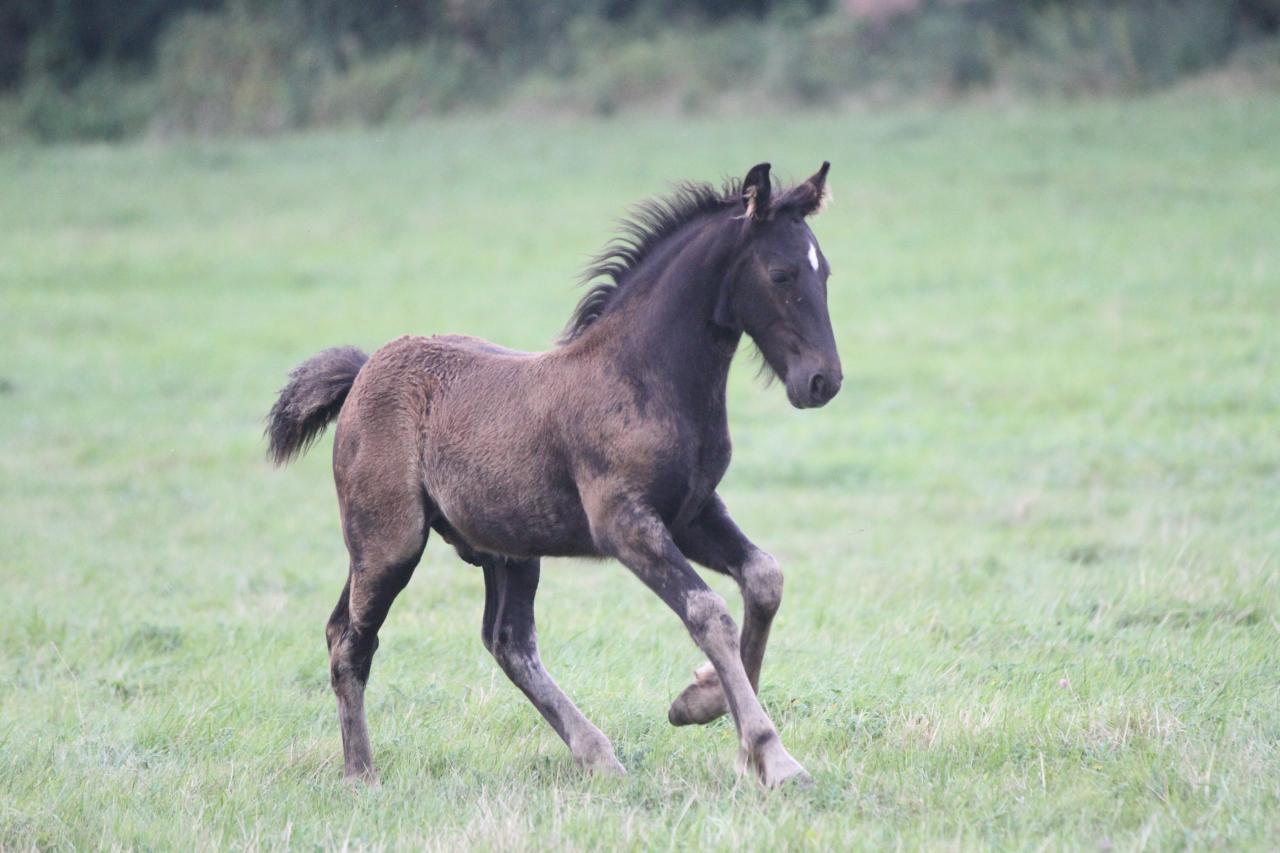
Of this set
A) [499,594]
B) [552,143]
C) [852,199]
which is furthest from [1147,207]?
[499,594]

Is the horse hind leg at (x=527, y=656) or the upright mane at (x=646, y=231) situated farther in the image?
the upright mane at (x=646, y=231)

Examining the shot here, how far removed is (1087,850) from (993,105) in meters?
26.4

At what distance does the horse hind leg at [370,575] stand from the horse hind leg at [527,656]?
1.26 feet

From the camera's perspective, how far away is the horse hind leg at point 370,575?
5.66 metres


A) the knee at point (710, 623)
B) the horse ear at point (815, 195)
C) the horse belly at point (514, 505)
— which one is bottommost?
the knee at point (710, 623)

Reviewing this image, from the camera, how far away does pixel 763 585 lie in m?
5.05

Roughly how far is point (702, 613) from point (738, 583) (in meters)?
0.30

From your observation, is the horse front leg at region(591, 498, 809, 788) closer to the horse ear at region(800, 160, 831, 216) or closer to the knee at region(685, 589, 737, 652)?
the knee at region(685, 589, 737, 652)

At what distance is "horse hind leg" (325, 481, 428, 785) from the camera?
566 centimetres

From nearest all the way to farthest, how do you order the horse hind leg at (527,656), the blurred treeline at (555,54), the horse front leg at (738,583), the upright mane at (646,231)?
Result: the horse front leg at (738,583), the horse hind leg at (527,656), the upright mane at (646,231), the blurred treeline at (555,54)

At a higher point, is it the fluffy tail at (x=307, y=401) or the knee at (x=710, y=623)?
the fluffy tail at (x=307, y=401)

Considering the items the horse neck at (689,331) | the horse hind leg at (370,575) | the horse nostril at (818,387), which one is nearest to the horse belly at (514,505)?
the horse hind leg at (370,575)

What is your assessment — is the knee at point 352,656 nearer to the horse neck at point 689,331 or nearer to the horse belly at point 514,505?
the horse belly at point 514,505

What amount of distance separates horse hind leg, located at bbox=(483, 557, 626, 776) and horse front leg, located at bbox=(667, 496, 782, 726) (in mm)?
313
